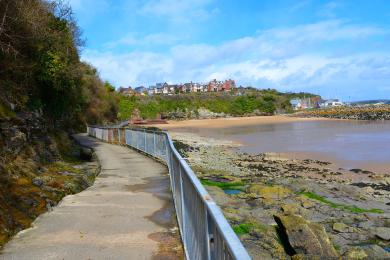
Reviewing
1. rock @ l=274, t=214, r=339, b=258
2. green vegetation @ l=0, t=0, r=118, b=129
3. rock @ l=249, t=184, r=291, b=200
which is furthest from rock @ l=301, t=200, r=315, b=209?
green vegetation @ l=0, t=0, r=118, b=129

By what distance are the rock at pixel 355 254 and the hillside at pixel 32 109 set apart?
Result: 6.29 m

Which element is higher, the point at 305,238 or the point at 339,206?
the point at 305,238

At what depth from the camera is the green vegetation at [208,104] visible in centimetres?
14012

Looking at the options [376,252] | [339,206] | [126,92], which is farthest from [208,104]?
[376,252]

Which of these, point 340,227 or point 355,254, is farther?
point 340,227

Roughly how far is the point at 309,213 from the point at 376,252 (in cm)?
380

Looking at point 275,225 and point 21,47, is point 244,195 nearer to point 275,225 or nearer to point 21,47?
point 275,225

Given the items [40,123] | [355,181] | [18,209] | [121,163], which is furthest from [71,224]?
[355,181]

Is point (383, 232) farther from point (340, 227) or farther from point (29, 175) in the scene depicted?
point (29, 175)

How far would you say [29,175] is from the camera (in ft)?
35.8

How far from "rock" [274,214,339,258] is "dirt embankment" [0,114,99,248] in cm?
512

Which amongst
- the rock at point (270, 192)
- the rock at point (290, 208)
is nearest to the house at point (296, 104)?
the rock at point (270, 192)

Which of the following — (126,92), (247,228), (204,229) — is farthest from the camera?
(126,92)

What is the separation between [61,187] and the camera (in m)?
10.9
